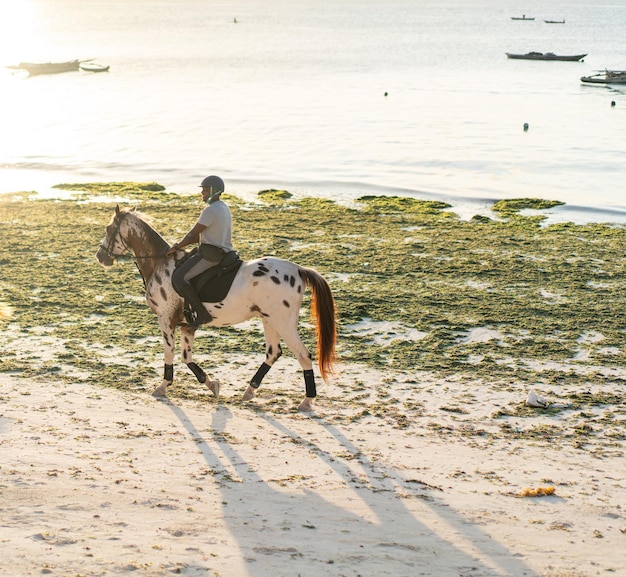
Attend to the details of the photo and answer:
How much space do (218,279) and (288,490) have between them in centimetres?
318

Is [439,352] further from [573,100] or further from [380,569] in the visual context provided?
[573,100]

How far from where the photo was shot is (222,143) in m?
40.4

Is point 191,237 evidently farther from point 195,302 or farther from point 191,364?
point 191,364

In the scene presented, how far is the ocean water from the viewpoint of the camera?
31562mm

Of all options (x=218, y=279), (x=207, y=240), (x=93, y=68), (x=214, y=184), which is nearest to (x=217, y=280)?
(x=218, y=279)

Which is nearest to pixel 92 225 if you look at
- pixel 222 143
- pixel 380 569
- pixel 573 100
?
pixel 380 569

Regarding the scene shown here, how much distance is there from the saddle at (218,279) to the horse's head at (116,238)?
128 cm

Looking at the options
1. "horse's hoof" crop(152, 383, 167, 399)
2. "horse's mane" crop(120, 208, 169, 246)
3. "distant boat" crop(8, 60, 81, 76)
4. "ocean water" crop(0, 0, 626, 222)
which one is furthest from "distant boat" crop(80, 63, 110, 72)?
"horse's hoof" crop(152, 383, 167, 399)

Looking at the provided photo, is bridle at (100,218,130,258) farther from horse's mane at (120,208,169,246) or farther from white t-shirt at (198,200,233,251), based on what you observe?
white t-shirt at (198,200,233,251)

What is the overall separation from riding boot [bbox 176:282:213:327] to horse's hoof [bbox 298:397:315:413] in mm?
1590

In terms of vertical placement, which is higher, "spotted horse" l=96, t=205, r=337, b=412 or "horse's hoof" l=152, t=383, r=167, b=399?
"spotted horse" l=96, t=205, r=337, b=412

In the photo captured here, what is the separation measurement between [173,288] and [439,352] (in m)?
4.18

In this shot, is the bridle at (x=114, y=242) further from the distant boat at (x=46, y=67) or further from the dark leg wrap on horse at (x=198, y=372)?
the distant boat at (x=46, y=67)

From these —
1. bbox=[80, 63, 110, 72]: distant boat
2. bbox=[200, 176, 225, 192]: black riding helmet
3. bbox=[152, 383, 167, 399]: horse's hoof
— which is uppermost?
bbox=[80, 63, 110, 72]: distant boat
